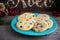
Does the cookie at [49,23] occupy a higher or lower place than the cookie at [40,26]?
higher

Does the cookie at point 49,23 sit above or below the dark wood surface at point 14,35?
above

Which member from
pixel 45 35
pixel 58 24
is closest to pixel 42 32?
pixel 45 35

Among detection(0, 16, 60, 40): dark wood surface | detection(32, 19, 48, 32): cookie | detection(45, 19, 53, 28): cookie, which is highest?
detection(45, 19, 53, 28): cookie

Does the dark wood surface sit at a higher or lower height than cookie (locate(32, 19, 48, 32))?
lower

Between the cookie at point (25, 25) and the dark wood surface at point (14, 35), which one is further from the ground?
the cookie at point (25, 25)

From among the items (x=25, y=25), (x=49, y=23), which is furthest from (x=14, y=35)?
(x=49, y=23)

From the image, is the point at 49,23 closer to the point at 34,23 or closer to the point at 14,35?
the point at 34,23

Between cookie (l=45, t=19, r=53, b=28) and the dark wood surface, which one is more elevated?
cookie (l=45, t=19, r=53, b=28)

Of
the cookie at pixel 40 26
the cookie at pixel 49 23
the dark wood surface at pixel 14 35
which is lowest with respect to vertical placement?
the dark wood surface at pixel 14 35

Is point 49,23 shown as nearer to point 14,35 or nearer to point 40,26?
point 40,26
